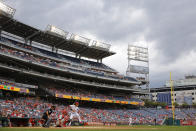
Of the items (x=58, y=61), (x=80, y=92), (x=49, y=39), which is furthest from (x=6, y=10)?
(x=80, y=92)

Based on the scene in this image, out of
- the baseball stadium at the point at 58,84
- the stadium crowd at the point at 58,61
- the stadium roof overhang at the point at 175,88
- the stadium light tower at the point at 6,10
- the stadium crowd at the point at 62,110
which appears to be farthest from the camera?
the stadium roof overhang at the point at 175,88

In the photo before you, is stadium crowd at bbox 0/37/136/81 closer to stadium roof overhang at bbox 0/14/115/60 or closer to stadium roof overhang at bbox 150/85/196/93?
stadium roof overhang at bbox 0/14/115/60

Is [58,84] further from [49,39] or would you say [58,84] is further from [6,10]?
[6,10]

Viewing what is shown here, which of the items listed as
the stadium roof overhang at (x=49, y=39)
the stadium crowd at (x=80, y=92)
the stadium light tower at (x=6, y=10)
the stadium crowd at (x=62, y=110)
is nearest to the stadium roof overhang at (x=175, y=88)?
the stadium crowd at (x=62, y=110)

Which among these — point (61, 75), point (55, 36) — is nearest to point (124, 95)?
point (61, 75)

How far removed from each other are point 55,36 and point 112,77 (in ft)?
60.2

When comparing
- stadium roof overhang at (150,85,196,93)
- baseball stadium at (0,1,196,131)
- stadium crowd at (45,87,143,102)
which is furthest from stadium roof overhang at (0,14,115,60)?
stadium roof overhang at (150,85,196,93)

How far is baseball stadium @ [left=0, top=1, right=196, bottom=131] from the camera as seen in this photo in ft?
116

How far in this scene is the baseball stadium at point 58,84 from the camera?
116ft

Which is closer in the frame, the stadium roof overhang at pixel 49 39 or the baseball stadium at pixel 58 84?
the baseball stadium at pixel 58 84

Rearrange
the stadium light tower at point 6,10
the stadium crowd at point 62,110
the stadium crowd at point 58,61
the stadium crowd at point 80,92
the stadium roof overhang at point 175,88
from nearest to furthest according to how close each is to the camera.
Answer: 1. the stadium crowd at point 62,110
2. the stadium light tower at point 6,10
3. the stadium crowd at point 58,61
4. the stadium crowd at point 80,92
5. the stadium roof overhang at point 175,88

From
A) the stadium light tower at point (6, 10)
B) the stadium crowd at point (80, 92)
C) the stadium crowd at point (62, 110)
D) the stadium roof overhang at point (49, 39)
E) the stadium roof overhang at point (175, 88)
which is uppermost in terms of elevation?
the stadium light tower at point (6, 10)

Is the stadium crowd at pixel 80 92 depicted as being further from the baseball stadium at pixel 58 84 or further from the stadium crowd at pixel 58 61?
the stadium crowd at pixel 58 61

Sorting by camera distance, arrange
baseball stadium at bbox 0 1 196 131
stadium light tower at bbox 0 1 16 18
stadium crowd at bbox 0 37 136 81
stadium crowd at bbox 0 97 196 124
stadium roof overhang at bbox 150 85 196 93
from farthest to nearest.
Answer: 1. stadium roof overhang at bbox 150 85 196 93
2. stadium crowd at bbox 0 37 136 81
3. stadium light tower at bbox 0 1 16 18
4. baseball stadium at bbox 0 1 196 131
5. stadium crowd at bbox 0 97 196 124
